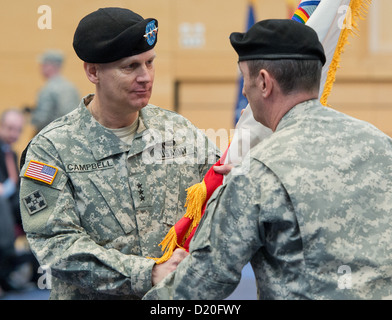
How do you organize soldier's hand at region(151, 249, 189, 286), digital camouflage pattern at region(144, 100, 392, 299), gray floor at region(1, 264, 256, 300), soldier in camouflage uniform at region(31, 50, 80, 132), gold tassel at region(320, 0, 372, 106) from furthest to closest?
soldier in camouflage uniform at region(31, 50, 80, 132) → gray floor at region(1, 264, 256, 300) → gold tassel at region(320, 0, 372, 106) → soldier's hand at region(151, 249, 189, 286) → digital camouflage pattern at region(144, 100, 392, 299)

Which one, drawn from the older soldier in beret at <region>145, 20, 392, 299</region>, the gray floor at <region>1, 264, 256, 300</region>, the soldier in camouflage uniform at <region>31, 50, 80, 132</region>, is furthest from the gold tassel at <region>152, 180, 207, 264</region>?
the soldier in camouflage uniform at <region>31, 50, 80, 132</region>

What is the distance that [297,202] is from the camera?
6.16 feet

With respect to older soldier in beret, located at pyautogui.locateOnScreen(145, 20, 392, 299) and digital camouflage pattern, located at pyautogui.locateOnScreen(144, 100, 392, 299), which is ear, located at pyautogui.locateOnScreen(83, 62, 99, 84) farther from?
digital camouflage pattern, located at pyautogui.locateOnScreen(144, 100, 392, 299)

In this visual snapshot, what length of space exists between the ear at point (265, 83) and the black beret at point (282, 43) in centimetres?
5

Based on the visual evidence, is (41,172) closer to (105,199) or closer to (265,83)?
(105,199)

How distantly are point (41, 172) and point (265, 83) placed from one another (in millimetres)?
900

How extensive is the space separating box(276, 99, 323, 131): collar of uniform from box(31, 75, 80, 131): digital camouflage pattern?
4.36m

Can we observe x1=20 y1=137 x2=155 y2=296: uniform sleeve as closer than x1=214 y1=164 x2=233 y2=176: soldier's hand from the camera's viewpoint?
Yes

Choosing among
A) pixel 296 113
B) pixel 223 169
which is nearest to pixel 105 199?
pixel 223 169

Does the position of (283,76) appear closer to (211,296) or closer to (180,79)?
(211,296)

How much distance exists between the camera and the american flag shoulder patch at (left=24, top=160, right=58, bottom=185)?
242cm

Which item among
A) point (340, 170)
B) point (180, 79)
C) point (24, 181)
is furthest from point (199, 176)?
point (180, 79)

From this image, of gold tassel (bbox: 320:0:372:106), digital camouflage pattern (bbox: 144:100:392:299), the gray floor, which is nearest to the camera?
digital camouflage pattern (bbox: 144:100:392:299)

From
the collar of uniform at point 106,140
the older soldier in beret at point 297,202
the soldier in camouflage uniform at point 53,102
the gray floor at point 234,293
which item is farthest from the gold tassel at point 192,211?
the soldier in camouflage uniform at point 53,102
